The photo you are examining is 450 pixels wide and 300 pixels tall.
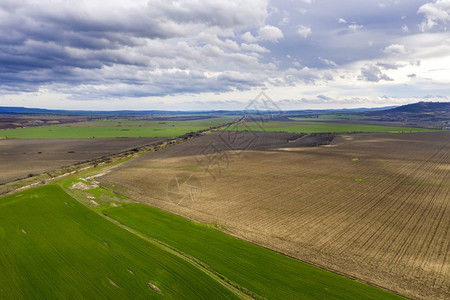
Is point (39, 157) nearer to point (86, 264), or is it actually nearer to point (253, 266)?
point (86, 264)

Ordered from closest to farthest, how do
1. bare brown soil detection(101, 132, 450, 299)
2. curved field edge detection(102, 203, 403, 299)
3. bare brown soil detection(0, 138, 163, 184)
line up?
curved field edge detection(102, 203, 403, 299) < bare brown soil detection(101, 132, 450, 299) < bare brown soil detection(0, 138, 163, 184)

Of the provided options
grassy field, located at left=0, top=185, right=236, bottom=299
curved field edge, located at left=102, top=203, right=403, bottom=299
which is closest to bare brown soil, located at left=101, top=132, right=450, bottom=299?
curved field edge, located at left=102, top=203, right=403, bottom=299

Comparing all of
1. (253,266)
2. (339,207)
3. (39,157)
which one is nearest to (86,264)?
(253,266)

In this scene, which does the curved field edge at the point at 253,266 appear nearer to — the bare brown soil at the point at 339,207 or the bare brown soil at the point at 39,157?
the bare brown soil at the point at 339,207

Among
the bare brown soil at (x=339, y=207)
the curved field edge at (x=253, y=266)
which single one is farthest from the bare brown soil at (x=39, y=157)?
the curved field edge at (x=253, y=266)

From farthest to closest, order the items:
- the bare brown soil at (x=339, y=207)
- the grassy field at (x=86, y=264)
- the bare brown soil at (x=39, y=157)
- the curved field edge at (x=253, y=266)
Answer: the bare brown soil at (x=39, y=157), the bare brown soil at (x=339, y=207), the curved field edge at (x=253, y=266), the grassy field at (x=86, y=264)

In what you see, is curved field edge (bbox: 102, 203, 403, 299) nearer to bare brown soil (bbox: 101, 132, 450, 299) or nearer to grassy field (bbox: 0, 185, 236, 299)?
bare brown soil (bbox: 101, 132, 450, 299)
